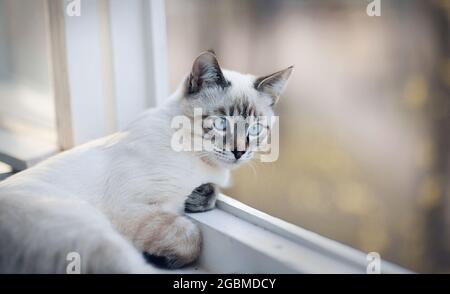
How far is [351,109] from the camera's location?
1.91m

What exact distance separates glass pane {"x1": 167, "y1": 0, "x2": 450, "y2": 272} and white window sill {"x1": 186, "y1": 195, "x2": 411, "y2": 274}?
0.45 meters

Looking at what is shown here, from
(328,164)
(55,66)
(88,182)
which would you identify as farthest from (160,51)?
(328,164)

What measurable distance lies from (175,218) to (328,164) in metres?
0.85

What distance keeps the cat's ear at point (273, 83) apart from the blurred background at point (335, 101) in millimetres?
318

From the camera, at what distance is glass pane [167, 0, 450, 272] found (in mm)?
1765

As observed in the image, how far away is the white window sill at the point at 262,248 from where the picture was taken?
1056 millimetres

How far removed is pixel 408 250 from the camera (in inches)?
72.2

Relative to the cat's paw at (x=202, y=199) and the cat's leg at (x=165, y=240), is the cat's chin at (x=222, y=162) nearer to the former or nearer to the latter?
the cat's paw at (x=202, y=199)
